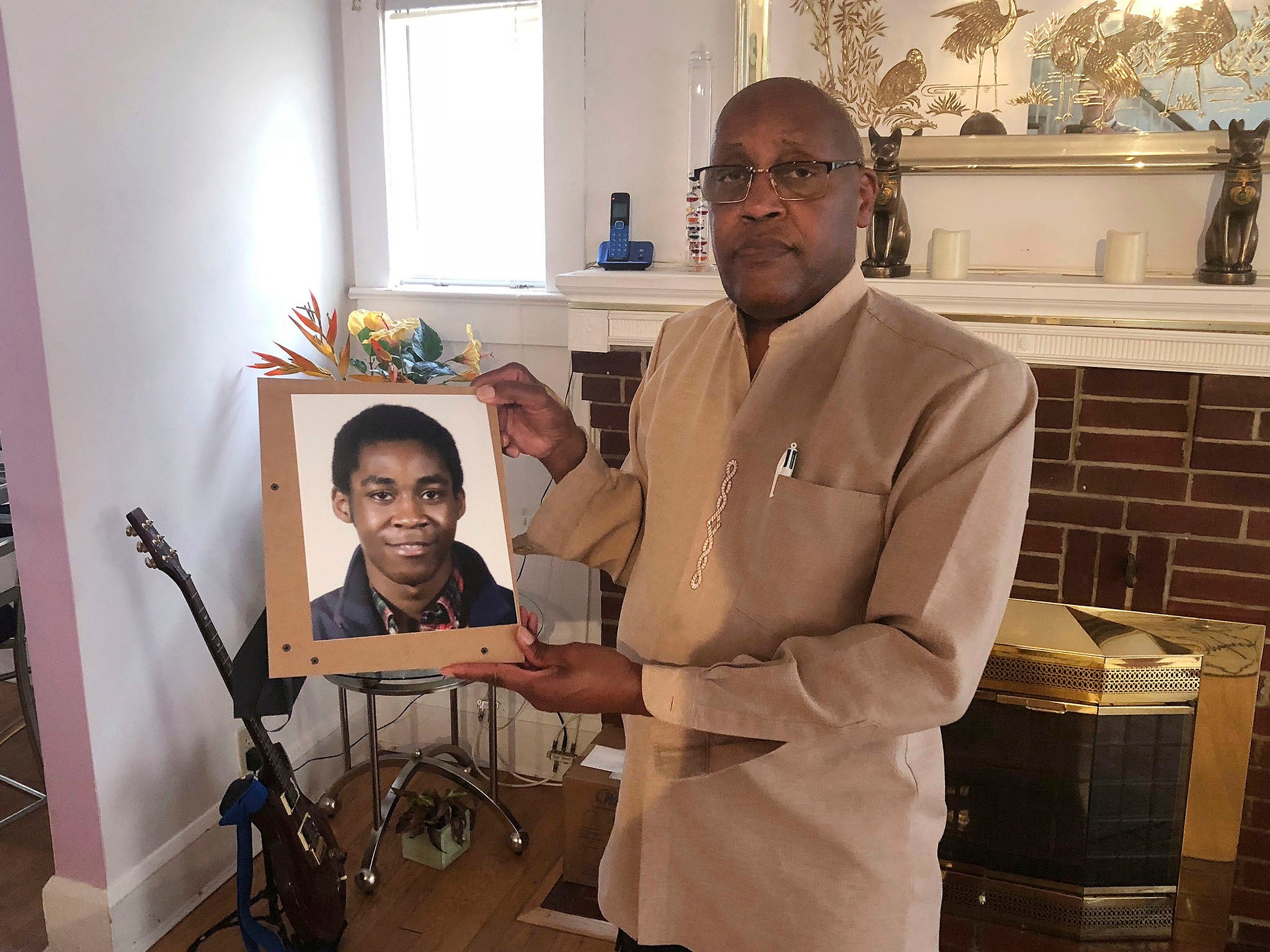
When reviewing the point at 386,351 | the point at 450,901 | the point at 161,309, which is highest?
the point at 161,309

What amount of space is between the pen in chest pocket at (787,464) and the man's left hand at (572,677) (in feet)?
0.76

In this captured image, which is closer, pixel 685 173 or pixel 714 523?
pixel 714 523

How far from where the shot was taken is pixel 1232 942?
7.07 feet

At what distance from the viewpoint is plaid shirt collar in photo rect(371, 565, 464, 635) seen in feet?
3.54

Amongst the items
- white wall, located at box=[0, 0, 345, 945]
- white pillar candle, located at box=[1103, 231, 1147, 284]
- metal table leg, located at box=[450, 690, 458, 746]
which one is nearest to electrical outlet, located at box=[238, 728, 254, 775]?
white wall, located at box=[0, 0, 345, 945]

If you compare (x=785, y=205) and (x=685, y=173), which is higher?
(x=685, y=173)

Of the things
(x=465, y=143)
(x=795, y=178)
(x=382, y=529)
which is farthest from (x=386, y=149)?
(x=795, y=178)

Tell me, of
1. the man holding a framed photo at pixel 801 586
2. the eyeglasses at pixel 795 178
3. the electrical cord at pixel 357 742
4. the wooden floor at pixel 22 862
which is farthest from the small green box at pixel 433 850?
the eyeglasses at pixel 795 178

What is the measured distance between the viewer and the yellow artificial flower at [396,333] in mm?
2234

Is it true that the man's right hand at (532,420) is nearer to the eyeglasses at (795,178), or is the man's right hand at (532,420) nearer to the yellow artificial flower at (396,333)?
the eyeglasses at (795,178)

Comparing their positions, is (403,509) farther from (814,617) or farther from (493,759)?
(493,759)

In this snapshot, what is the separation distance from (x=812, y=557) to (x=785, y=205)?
37 centimetres

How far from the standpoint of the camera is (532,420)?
1.23 m

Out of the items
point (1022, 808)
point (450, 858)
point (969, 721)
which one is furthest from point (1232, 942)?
point (450, 858)
